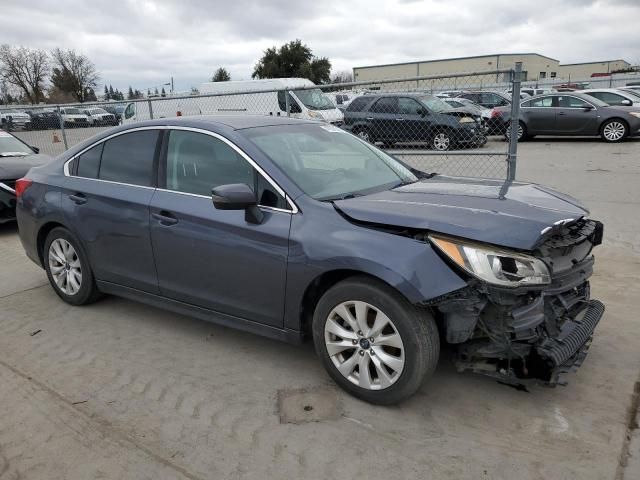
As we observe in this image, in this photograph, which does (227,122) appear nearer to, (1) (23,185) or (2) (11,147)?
(1) (23,185)

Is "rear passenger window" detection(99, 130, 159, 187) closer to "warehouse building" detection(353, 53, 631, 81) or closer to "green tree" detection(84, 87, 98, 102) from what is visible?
"warehouse building" detection(353, 53, 631, 81)

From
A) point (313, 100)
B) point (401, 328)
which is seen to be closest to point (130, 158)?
point (401, 328)

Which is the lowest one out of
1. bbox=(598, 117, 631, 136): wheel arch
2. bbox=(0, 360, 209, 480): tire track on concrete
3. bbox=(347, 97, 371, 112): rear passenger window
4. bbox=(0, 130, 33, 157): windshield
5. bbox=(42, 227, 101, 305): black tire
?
bbox=(0, 360, 209, 480): tire track on concrete

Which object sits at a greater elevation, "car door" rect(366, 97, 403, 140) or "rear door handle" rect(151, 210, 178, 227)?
"car door" rect(366, 97, 403, 140)

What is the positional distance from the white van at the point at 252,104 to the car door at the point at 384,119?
8.73ft

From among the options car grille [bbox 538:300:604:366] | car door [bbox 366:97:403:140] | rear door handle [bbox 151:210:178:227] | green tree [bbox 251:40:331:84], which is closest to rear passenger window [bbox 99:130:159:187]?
Answer: rear door handle [bbox 151:210:178:227]

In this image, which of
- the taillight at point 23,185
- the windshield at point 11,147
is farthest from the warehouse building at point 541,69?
the taillight at point 23,185

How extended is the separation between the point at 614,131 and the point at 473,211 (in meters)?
15.4

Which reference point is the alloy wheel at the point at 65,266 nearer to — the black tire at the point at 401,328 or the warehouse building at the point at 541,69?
the black tire at the point at 401,328

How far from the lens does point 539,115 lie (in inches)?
663

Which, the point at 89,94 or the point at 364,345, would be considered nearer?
the point at 364,345

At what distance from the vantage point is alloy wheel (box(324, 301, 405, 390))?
2.95 m

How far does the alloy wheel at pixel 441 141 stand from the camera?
27.5ft

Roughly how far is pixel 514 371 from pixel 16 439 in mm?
2753
